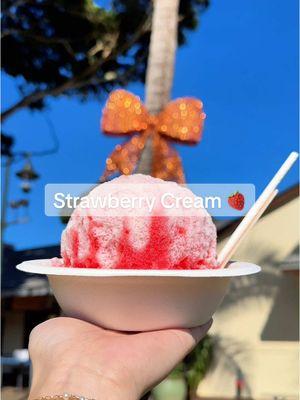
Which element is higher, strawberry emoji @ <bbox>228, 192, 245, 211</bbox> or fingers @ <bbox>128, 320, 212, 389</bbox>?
strawberry emoji @ <bbox>228, 192, 245, 211</bbox>

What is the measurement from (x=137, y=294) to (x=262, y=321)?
6071mm

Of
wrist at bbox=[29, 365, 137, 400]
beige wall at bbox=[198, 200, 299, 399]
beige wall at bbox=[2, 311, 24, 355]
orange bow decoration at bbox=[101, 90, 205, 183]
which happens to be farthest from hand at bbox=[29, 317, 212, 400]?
beige wall at bbox=[2, 311, 24, 355]

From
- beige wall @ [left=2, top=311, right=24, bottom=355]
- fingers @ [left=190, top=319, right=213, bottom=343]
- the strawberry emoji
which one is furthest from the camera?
beige wall @ [left=2, top=311, right=24, bottom=355]

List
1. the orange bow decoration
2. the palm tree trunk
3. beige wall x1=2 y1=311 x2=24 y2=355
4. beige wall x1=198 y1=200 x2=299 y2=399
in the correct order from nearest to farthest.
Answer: the orange bow decoration, the palm tree trunk, beige wall x1=198 y1=200 x2=299 y2=399, beige wall x1=2 y1=311 x2=24 y2=355

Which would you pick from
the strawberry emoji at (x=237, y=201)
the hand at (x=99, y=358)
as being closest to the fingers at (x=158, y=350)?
the hand at (x=99, y=358)

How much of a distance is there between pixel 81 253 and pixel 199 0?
711cm

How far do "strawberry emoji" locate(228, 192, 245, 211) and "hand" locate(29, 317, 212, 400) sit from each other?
1.18ft

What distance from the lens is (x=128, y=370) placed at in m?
0.94

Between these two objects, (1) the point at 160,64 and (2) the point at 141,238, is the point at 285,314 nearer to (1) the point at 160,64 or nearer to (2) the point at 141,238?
(1) the point at 160,64

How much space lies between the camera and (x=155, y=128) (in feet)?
11.6

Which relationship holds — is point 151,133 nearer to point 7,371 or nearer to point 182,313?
point 182,313

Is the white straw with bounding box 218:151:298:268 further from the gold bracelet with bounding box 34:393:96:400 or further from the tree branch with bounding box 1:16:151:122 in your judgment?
the tree branch with bounding box 1:16:151:122

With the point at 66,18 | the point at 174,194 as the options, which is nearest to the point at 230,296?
the point at 66,18

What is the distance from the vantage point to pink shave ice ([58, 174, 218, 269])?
41.7 inches
